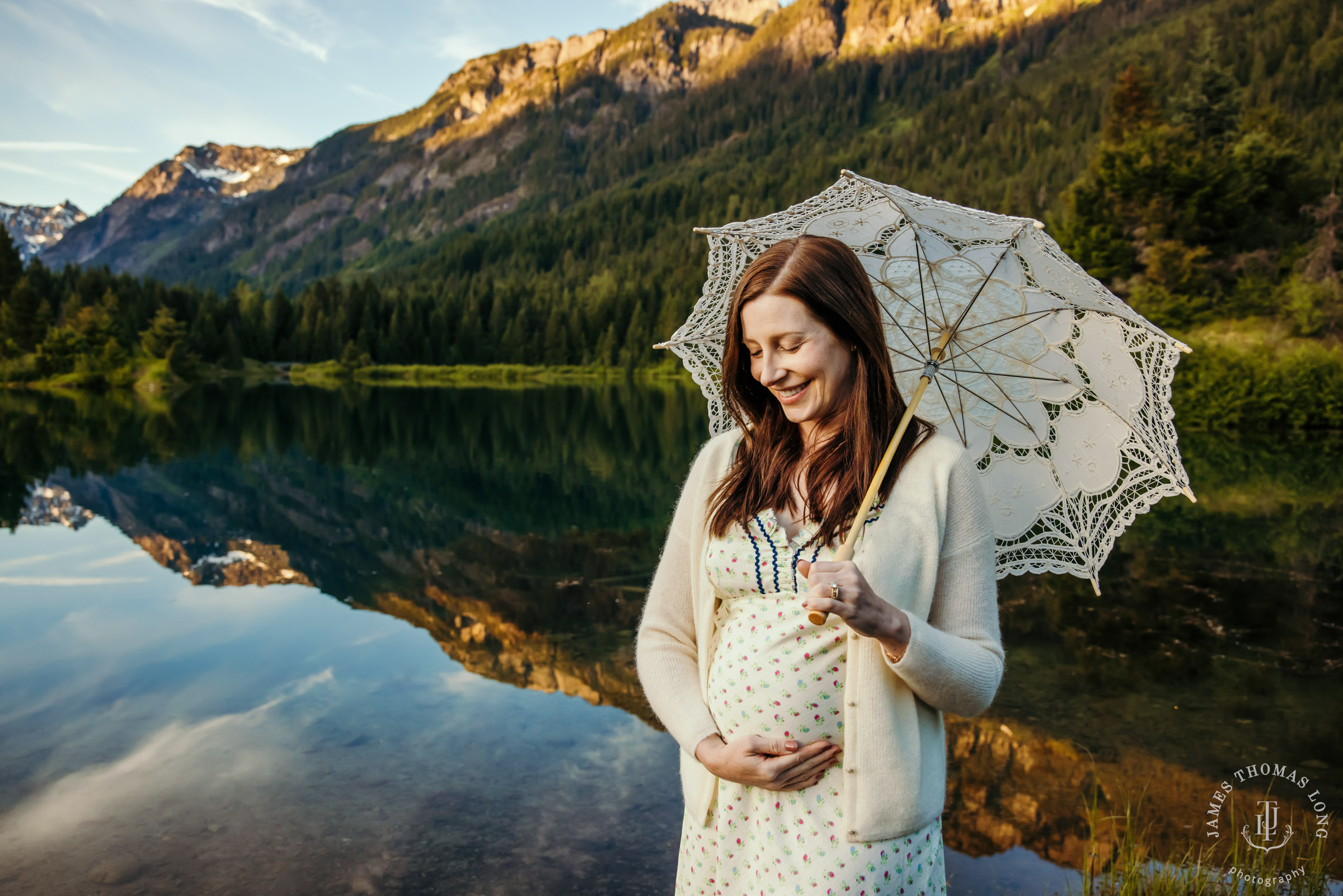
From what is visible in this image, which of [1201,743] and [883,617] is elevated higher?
[883,617]

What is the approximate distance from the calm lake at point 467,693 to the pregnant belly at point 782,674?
8.04 feet

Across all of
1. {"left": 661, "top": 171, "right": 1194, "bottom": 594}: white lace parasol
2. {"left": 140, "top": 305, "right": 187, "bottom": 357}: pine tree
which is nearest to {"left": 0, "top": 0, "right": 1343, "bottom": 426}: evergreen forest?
{"left": 140, "top": 305, "right": 187, "bottom": 357}: pine tree

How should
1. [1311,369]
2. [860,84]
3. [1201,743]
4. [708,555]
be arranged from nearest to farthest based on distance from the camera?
[708,555] < [1201,743] < [1311,369] < [860,84]

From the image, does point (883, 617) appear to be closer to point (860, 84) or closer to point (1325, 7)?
point (1325, 7)

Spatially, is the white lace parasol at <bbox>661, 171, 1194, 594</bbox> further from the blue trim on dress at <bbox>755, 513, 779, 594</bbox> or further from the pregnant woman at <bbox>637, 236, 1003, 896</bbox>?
the blue trim on dress at <bbox>755, 513, 779, 594</bbox>

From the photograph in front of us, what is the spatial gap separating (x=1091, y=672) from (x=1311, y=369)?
2228cm

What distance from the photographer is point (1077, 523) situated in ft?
8.78

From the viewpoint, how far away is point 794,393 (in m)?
1.89

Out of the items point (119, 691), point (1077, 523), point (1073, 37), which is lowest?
point (119, 691)

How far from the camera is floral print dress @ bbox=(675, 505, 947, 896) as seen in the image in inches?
69.6

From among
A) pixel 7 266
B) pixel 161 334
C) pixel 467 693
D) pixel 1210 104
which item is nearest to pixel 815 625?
pixel 467 693

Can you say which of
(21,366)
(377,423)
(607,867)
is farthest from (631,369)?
(607,867)

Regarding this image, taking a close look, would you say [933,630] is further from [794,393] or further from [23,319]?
[23,319]

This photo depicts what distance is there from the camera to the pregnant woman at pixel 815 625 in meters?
1.70
